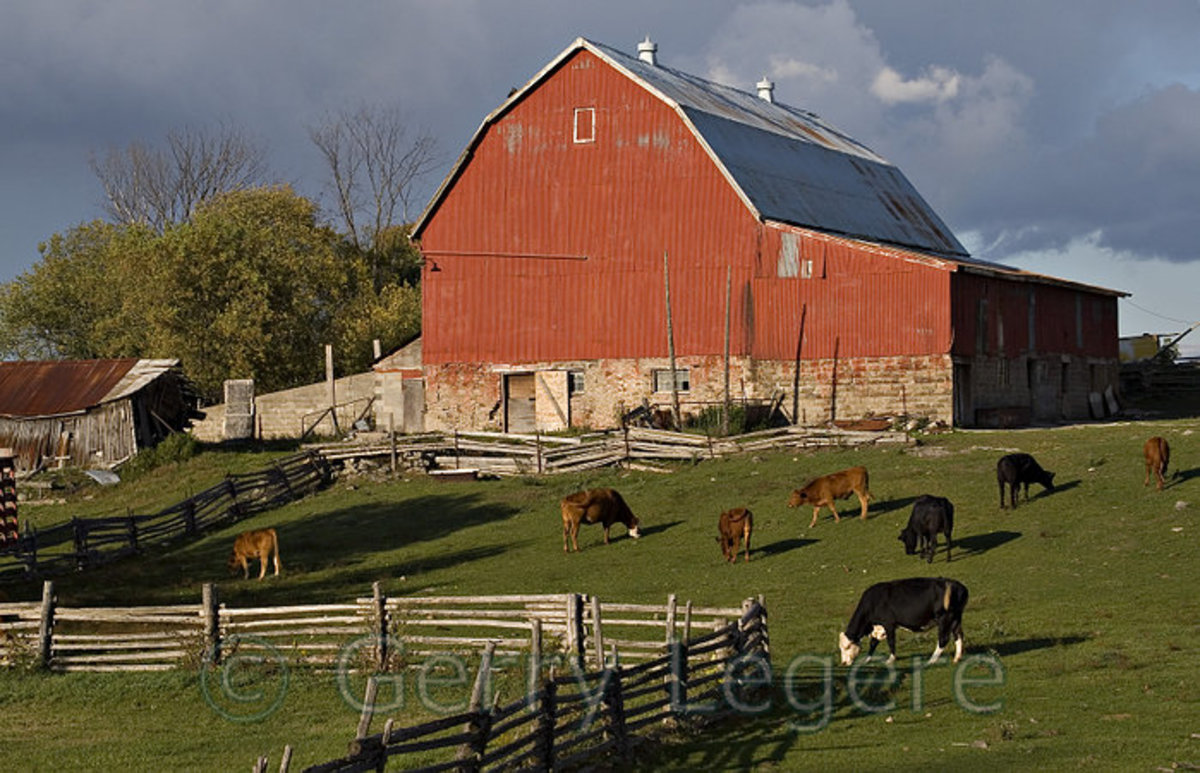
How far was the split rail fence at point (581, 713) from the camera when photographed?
42.4 ft

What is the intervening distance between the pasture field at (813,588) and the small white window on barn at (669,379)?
7987 mm

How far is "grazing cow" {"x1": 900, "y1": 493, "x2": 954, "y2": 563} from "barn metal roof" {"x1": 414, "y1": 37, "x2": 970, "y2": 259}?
69.4 ft

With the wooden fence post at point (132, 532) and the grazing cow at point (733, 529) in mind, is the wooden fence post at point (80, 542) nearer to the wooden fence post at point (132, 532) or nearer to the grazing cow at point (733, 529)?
the wooden fence post at point (132, 532)

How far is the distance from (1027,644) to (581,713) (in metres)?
7.21

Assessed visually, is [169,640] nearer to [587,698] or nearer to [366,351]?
[587,698]

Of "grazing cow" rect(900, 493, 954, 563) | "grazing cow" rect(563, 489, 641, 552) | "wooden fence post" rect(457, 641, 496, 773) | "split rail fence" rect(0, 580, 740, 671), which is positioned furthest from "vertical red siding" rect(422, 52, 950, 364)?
"wooden fence post" rect(457, 641, 496, 773)

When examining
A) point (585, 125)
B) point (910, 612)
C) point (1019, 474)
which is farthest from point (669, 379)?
point (910, 612)

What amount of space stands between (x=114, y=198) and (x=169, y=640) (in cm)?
7375

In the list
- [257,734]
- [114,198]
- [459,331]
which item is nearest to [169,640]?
[257,734]

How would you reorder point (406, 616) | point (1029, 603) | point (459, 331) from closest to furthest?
point (406, 616), point (1029, 603), point (459, 331)

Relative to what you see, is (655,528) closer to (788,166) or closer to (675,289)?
(675,289)

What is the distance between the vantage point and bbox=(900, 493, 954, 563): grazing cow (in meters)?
26.6

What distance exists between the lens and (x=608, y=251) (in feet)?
160

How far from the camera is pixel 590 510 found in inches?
1224
